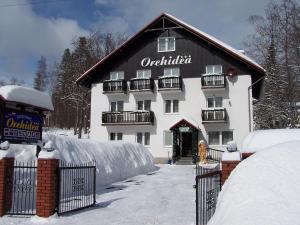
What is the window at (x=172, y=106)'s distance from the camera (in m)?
32.8

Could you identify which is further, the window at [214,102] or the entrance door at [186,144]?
the entrance door at [186,144]

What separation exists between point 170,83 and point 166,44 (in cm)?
420

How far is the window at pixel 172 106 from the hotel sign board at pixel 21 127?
810 inches

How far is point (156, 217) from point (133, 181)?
808cm

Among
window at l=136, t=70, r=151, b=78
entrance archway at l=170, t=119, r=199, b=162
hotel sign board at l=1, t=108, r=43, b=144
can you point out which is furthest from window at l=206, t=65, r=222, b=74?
hotel sign board at l=1, t=108, r=43, b=144

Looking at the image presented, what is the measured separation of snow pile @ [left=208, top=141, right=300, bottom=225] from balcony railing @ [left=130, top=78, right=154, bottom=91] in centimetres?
2744

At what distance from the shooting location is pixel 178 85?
104 feet

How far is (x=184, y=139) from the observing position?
32.8 metres

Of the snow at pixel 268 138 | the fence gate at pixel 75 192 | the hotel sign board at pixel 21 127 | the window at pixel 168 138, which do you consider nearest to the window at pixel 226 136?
the window at pixel 168 138

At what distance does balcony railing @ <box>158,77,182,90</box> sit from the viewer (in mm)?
31812

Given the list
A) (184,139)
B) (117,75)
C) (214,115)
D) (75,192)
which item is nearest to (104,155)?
(75,192)

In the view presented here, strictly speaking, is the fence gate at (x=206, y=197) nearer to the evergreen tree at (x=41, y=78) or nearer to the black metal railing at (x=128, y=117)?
the black metal railing at (x=128, y=117)

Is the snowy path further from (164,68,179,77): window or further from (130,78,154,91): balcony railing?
(164,68,179,77): window

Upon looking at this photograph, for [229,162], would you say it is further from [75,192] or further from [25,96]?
[25,96]
